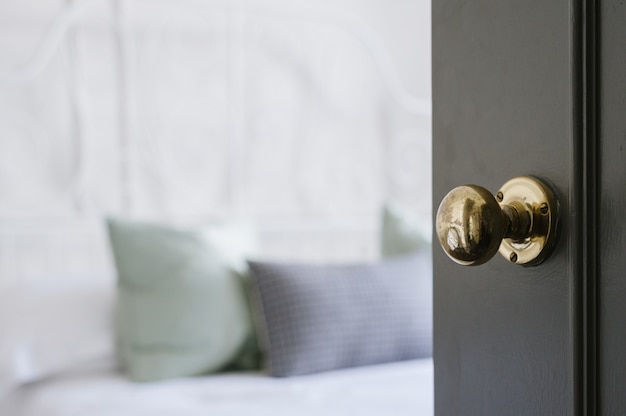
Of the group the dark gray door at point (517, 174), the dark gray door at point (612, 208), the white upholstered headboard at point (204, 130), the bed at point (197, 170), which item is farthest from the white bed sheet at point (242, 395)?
the dark gray door at point (612, 208)

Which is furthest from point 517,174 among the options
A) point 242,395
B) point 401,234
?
point 401,234

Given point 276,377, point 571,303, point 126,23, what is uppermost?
point 126,23

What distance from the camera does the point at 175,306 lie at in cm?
173

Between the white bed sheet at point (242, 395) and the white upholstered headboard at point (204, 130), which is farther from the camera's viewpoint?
the white upholstered headboard at point (204, 130)

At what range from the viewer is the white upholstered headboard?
2.12 m

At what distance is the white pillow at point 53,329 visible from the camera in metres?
1.71

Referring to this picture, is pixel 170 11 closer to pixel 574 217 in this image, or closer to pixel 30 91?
pixel 30 91

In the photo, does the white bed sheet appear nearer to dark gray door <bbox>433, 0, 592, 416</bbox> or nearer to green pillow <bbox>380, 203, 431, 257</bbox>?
green pillow <bbox>380, 203, 431, 257</bbox>

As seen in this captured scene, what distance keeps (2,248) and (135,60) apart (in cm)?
74

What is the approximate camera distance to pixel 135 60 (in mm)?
2215

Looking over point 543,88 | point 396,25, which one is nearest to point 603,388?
point 543,88

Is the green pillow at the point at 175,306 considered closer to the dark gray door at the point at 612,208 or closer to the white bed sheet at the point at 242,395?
the white bed sheet at the point at 242,395

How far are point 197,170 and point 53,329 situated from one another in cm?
78

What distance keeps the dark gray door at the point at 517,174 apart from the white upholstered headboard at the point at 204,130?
187 cm
